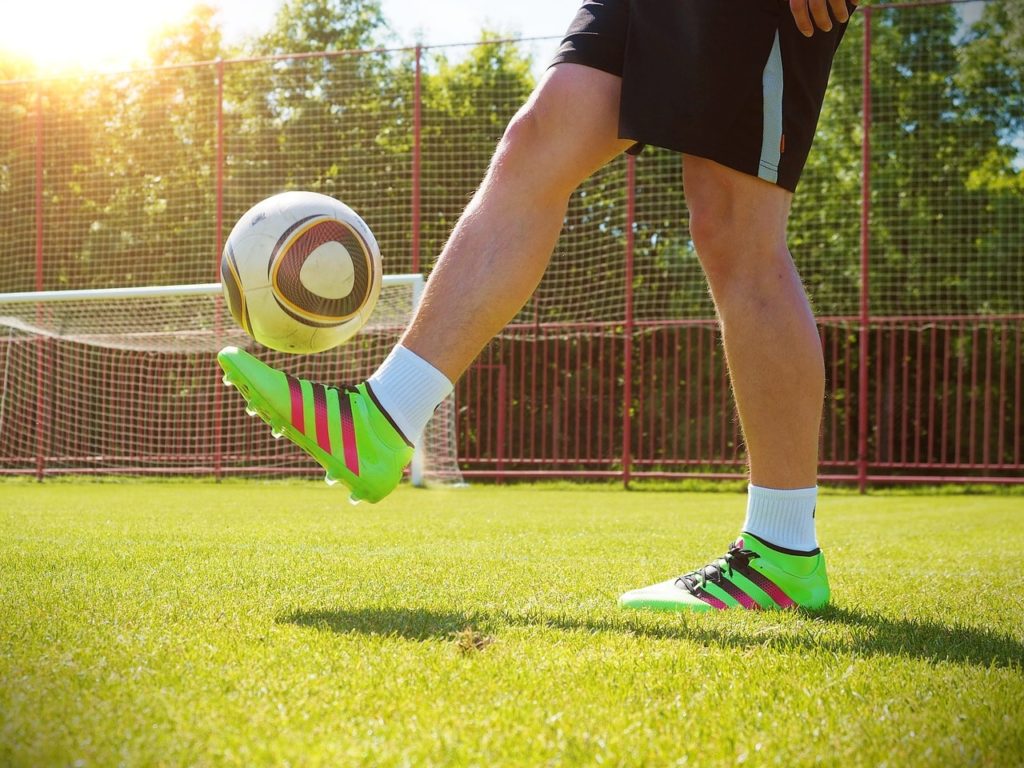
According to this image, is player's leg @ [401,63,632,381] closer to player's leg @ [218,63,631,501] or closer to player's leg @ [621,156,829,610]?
player's leg @ [218,63,631,501]

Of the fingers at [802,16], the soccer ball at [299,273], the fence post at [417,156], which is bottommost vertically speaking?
the soccer ball at [299,273]

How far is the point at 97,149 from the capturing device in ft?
46.8

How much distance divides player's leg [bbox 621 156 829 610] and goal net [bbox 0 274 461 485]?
646 centimetres

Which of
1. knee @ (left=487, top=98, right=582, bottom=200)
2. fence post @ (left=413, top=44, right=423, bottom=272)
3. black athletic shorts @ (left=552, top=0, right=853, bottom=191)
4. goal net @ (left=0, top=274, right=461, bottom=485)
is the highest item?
fence post @ (left=413, top=44, right=423, bottom=272)

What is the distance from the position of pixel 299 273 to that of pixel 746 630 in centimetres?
121

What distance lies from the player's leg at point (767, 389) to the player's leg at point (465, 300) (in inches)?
11.5

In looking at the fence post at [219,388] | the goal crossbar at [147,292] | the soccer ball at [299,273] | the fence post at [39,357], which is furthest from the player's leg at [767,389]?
the fence post at [39,357]

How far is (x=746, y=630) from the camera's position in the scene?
175cm

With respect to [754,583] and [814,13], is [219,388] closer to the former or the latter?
Answer: [754,583]

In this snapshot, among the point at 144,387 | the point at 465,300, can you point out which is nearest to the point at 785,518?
the point at 465,300

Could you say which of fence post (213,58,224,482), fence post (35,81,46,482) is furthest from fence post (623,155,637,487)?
fence post (35,81,46,482)

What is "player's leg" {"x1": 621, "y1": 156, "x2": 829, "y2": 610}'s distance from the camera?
206 cm

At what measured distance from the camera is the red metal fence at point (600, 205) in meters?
12.1

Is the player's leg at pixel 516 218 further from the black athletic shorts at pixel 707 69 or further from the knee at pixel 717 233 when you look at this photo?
the knee at pixel 717 233
